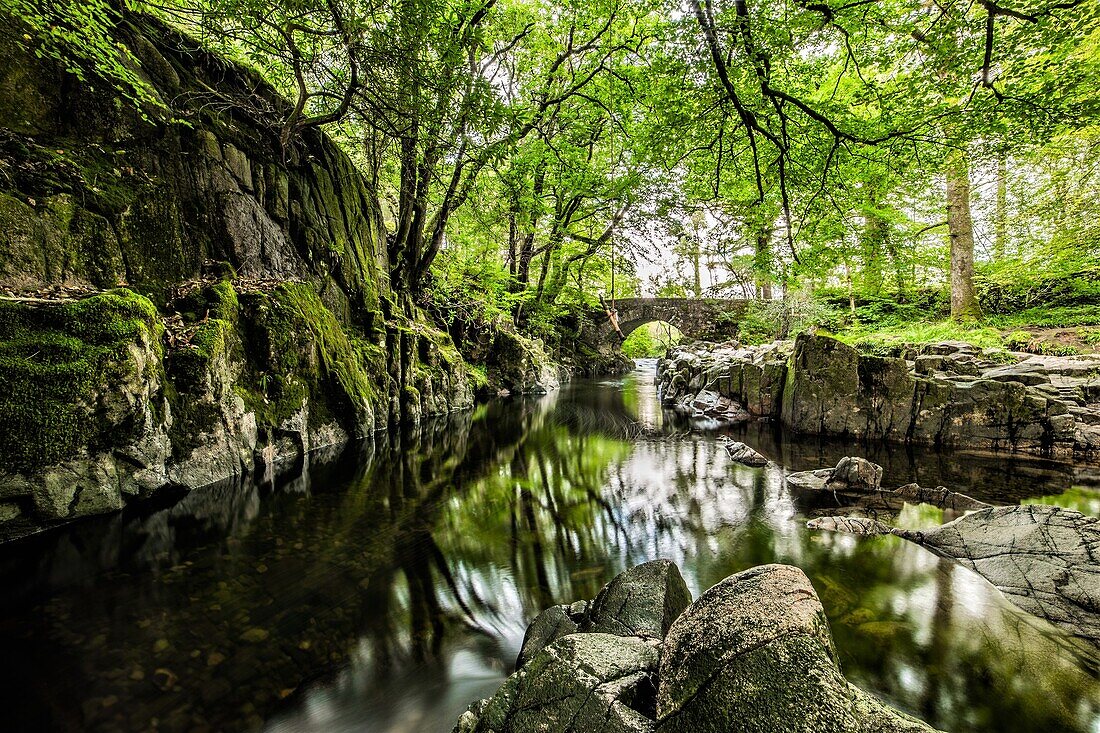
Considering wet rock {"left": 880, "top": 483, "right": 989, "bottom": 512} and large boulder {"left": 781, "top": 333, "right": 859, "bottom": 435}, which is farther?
A: large boulder {"left": 781, "top": 333, "right": 859, "bottom": 435}

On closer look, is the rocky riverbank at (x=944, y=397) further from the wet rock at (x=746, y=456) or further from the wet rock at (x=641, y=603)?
the wet rock at (x=641, y=603)

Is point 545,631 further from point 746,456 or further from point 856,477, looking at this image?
point 746,456

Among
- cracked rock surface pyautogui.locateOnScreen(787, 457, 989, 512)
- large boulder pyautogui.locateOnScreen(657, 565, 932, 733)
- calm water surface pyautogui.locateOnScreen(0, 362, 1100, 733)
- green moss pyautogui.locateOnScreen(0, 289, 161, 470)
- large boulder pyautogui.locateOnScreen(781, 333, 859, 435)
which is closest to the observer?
large boulder pyautogui.locateOnScreen(657, 565, 932, 733)

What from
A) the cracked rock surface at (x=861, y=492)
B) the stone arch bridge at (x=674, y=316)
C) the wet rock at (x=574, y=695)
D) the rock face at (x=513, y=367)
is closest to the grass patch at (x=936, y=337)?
the cracked rock surface at (x=861, y=492)

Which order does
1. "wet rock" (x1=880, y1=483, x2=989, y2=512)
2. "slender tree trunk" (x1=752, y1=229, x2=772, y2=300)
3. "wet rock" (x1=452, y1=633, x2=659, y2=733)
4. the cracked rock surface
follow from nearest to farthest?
"wet rock" (x1=452, y1=633, x2=659, y2=733), "wet rock" (x1=880, y1=483, x2=989, y2=512), the cracked rock surface, "slender tree trunk" (x1=752, y1=229, x2=772, y2=300)

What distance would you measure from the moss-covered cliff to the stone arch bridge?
21.9 m

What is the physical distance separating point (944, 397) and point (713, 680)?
370 inches

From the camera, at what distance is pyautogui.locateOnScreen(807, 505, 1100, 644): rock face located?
2934 mm

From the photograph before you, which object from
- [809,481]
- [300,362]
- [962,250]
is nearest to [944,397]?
[809,481]

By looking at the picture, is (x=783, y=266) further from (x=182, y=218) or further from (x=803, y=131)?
(x=182, y=218)

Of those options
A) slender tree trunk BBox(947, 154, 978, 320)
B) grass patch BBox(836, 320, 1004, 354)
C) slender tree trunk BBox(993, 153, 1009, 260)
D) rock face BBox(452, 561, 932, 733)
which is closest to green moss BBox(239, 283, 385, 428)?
rock face BBox(452, 561, 932, 733)

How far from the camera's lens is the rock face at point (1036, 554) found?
2934mm

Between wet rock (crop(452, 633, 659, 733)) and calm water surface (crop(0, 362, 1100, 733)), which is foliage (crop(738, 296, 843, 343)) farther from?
wet rock (crop(452, 633, 659, 733))

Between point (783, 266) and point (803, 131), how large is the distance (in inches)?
70.0
